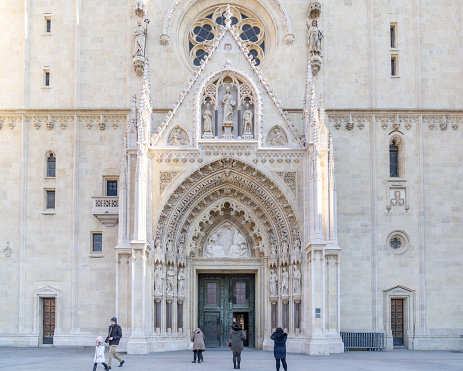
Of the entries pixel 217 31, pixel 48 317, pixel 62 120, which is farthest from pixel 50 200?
pixel 217 31

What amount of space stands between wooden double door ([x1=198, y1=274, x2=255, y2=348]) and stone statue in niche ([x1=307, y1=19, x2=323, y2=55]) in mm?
10495

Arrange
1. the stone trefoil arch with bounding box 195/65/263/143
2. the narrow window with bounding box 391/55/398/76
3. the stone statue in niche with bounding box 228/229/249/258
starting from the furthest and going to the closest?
the narrow window with bounding box 391/55/398/76 < the stone statue in niche with bounding box 228/229/249/258 < the stone trefoil arch with bounding box 195/65/263/143

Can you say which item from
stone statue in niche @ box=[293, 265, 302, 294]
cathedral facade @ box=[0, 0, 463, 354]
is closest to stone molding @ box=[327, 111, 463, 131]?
cathedral facade @ box=[0, 0, 463, 354]

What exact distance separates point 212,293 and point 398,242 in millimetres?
8583

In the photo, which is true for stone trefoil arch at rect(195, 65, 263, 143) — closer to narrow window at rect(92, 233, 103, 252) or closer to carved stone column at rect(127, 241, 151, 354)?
carved stone column at rect(127, 241, 151, 354)

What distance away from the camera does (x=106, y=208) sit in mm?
29406

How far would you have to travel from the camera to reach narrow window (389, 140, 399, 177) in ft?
101

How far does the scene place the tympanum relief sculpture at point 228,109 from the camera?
28781 mm

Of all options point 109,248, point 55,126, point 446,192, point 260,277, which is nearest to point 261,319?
point 260,277

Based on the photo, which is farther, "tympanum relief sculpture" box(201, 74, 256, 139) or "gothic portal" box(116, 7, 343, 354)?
"tympanum relief sculpture" box(201, 74, 256, 139)

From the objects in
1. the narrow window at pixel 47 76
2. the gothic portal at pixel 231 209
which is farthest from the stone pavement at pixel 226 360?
the narrow window at pixel 47 76

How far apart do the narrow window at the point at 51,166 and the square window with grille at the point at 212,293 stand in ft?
28.2

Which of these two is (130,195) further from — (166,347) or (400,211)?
(400,211)

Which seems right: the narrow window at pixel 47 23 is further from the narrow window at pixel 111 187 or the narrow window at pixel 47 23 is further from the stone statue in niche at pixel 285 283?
the stone statue in niche at pixel 285 283
